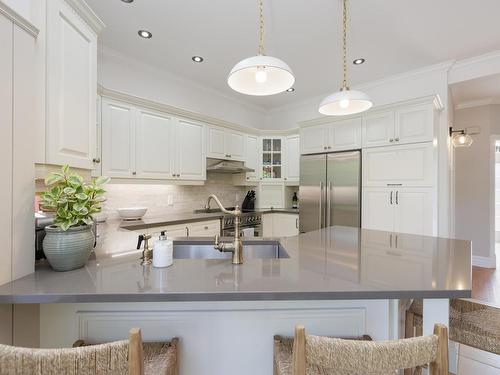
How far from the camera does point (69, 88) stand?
127cm

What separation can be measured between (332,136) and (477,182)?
2.94 meters

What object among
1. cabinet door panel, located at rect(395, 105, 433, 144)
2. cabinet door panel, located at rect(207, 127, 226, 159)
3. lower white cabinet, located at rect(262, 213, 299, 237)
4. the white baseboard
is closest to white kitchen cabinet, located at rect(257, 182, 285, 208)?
lower white cabinet, located at rect(262, 213, 299, 237)

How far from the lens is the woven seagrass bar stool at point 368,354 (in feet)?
Answer: 2.11

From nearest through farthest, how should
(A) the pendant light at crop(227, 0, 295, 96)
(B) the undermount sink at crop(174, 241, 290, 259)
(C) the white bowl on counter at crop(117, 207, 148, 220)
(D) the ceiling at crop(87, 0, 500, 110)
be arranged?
(A) the pendant light at crop(227, 0, 295, 96)
(B) the undermount sink at crop(174, 241, 290, 259)
(D) the ceiling at crop(87, 0, 500, 110)
(C) the white bowl on counter at crop(117, 207, 148, 220)

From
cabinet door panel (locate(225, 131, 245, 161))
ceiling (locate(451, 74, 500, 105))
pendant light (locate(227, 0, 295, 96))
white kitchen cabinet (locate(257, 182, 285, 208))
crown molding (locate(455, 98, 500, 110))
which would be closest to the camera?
pendant light (locate(227, 0, 295, 96))

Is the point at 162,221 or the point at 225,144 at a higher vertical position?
the point at 225,144

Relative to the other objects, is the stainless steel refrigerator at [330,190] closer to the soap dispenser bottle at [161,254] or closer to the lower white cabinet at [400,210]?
the lower white cabinet at [400,210]

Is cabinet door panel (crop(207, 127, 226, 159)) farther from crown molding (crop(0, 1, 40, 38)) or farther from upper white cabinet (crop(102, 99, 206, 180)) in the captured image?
crown molding (crop(0, 1, 40, 38))

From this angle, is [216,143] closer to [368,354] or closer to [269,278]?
[269,278]

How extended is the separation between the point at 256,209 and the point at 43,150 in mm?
3643

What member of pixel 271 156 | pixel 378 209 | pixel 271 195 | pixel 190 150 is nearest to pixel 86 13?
pixel 190 150

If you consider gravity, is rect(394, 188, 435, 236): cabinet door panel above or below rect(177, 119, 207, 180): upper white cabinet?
below

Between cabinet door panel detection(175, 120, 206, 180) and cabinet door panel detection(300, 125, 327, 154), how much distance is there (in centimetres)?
159

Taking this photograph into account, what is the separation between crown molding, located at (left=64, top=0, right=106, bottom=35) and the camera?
4.25ft
